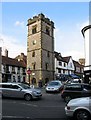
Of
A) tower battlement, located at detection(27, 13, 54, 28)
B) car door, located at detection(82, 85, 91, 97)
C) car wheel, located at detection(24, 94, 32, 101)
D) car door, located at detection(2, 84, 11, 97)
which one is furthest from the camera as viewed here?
tower battlement, located at detection(27, 13, 54, 28)

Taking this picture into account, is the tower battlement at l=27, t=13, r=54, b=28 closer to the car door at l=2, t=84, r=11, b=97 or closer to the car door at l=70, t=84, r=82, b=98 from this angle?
the car door at l=2, t=84, r=11, b=97

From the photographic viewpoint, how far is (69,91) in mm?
20953

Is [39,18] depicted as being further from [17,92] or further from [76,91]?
[76,91]

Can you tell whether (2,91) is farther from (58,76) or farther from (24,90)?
(58,76)

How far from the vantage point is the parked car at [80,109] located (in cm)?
1130

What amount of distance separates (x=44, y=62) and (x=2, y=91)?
136 feet

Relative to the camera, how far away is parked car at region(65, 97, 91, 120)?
1130cm

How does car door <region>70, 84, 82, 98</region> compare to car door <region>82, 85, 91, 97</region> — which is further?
car door <region>70, 84, 82, 98</region>

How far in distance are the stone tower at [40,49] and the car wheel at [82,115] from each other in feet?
164

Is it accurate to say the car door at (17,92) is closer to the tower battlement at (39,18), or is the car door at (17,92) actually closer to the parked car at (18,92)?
the parked car at (18,92)

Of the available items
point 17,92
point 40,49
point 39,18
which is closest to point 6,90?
point 17,92

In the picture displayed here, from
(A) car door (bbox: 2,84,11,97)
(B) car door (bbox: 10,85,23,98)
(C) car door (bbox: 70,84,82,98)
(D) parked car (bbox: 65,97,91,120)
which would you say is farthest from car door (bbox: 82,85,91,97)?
(D) parked car (bbox: 65,97,91,120)

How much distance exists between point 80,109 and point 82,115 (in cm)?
30

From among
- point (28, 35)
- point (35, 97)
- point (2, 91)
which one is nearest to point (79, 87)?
point (35, 97)
